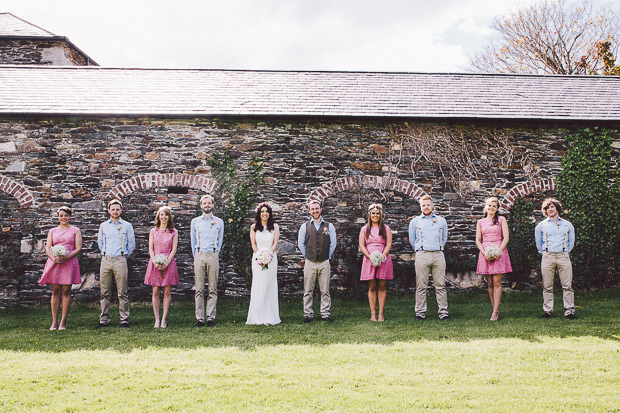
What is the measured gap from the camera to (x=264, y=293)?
22.2 feet

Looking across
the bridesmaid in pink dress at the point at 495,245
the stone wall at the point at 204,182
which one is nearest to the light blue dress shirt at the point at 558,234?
the bridesmaid in pink dress at the point at 495,245

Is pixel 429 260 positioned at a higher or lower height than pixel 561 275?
higher

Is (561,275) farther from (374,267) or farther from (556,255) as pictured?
(374,267)

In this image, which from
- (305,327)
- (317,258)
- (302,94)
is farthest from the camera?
(302,94)

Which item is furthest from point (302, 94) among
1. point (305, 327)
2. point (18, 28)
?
point (18, 28)

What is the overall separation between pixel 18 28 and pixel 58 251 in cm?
1418

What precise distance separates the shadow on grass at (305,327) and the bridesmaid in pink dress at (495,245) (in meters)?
0.43

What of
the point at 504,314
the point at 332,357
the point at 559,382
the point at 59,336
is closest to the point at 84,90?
the point at 59,336

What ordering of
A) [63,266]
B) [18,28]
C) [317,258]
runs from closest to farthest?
[63,266]
[317,258]
[18,28]

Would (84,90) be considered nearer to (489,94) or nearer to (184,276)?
(184,276)

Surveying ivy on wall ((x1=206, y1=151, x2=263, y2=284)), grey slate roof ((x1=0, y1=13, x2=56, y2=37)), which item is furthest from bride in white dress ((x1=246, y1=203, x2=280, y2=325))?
grey slate roof ((x1=0, y1=13, x2=56, y2=37))

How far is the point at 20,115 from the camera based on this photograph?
8.98m

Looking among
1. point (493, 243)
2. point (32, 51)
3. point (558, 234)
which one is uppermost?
point (32, 51)

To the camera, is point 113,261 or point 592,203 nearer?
point 113,261
